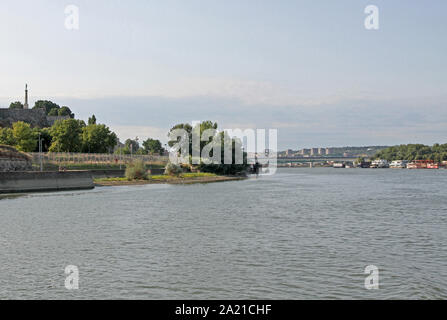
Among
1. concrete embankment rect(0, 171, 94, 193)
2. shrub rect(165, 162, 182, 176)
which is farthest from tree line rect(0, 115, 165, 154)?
concrete embankment rect(0, 171, 94, 193)

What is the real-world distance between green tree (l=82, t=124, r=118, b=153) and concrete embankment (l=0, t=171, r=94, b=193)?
61967 millimetres

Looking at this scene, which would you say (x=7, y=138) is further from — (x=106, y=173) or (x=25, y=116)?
(x=25, y=116)

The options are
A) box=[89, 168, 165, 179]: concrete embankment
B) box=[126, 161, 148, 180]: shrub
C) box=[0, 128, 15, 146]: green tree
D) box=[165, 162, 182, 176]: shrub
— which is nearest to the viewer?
box=[126, 161, 148, 180]: shrub

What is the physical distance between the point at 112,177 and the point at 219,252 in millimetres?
82010

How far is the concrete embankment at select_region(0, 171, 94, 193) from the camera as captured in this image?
220 ft

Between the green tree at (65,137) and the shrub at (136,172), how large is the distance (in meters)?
34.8

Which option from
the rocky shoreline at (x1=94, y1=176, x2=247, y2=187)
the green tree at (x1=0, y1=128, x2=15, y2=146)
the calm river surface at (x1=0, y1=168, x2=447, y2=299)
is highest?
the green tree at (x1=0, y1=128, x2=15, y2=146)

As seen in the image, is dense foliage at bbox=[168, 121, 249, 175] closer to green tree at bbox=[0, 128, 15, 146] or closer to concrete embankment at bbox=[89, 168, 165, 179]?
concrete embankment at bbox=[89, 168, 165, 179]

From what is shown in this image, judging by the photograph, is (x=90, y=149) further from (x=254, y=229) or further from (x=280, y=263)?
(x=280, y=263)

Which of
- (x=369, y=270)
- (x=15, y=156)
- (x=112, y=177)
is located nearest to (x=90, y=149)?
(x=112, y=177)

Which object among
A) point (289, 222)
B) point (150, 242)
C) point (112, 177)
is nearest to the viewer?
point (150, 242)

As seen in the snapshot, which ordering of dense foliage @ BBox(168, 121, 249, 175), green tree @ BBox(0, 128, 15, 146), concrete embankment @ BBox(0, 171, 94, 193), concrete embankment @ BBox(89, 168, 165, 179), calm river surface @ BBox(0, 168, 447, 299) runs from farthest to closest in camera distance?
1. dense foliage @ BBox(168, 121, 249, 175)
2. green tree @ BBox(0, 128, 15, 146)
3. concrete embankment @ BBox(89, 168, 165, 179)
4. concrete embankment @ BBox(0, 171, 94, 193)
5. calm river surface @ BBox(0, 168, 447, 299)
